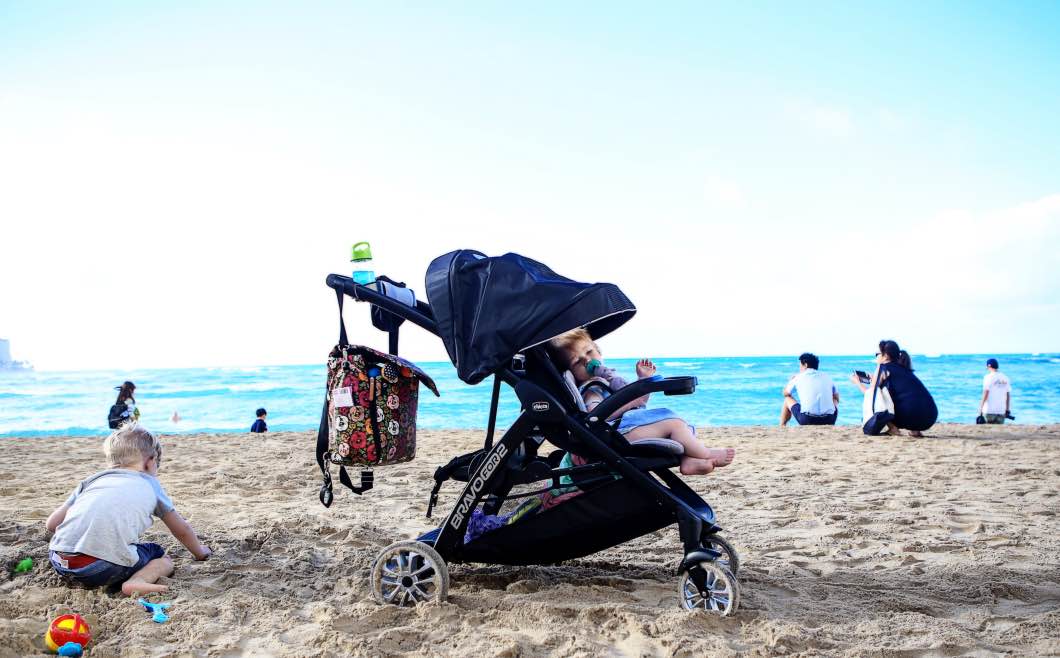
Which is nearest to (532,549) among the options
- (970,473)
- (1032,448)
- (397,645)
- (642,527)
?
(642,527)

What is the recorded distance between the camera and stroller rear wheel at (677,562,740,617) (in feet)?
8.99

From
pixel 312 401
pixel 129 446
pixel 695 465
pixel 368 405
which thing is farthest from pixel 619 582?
pixel 312 401

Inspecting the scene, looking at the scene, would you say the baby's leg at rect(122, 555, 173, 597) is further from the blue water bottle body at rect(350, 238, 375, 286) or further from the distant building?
the distant building

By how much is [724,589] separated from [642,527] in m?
0.39

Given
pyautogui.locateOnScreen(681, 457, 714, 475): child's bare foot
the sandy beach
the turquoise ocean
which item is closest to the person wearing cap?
the sandy beach

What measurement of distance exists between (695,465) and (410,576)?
1.29m

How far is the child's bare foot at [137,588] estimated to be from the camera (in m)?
3.08

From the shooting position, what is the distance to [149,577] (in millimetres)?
3223

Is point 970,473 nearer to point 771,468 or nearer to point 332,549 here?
point 771,468

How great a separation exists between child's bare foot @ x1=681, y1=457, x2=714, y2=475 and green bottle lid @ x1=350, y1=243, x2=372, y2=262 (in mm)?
1634

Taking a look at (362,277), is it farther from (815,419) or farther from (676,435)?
(815,419)

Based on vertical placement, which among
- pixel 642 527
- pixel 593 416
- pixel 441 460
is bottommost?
pixel 441 460

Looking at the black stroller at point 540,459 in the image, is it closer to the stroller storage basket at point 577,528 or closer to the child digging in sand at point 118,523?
the stroller storage basket at point 577,528

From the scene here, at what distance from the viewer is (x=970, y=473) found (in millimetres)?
6250
